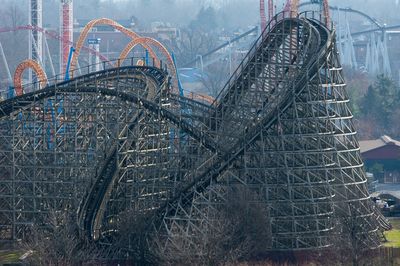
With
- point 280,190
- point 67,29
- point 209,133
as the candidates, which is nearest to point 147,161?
point 209,133

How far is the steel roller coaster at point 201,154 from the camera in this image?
31.9m

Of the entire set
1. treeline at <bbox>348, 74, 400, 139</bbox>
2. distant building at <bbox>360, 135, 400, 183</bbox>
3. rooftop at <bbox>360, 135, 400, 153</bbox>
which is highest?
treeline at <bbox>348, 74, 400, 139</bbox>

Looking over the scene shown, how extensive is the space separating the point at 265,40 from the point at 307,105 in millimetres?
4015

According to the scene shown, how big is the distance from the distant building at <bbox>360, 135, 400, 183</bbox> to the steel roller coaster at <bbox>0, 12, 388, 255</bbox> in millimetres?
18087

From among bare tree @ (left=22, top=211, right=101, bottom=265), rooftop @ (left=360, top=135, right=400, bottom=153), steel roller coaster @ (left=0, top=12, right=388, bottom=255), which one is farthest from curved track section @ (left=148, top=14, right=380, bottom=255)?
rooftop @ (left=360, top=135, right=400, bottom=153)

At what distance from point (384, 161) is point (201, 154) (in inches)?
850

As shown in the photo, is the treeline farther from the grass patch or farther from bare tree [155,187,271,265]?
the grass patch

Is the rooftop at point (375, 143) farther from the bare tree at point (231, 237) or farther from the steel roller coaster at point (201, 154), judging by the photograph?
the bare tree at point (231, 237)

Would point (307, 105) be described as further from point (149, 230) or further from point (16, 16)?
point (16, 16)

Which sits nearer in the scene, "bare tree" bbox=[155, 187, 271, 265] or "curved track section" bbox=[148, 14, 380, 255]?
"bare tree" bbox=[155, 187, 271, 265]

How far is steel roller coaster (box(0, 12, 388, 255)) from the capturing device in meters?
31.9

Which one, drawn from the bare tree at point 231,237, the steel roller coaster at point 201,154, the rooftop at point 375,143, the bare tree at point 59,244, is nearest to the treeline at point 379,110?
the rooftop at point 375,143

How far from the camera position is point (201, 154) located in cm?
3416

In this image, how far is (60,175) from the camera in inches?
1358
